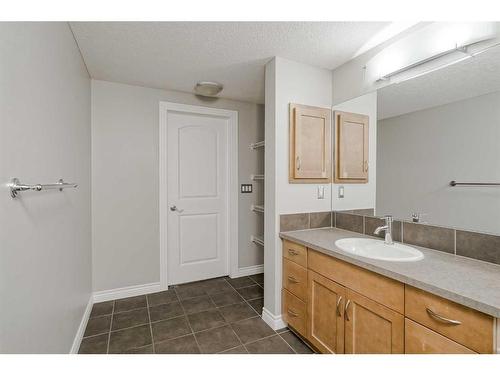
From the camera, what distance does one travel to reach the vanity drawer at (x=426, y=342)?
942 millimetres

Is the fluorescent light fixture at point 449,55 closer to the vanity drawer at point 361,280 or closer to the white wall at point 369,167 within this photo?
the white wall at point 369,167

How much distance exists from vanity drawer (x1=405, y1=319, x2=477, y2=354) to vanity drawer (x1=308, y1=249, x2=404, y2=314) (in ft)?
0.27

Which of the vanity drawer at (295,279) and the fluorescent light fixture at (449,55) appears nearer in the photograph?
the fluorescent light fixture at (449,55)

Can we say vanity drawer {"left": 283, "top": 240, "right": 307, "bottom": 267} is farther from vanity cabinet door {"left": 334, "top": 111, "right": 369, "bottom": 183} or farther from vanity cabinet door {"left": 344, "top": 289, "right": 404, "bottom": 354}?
vanity cabinet door {"left": 334, "top": 111, "right": 369, "bottom": 183}

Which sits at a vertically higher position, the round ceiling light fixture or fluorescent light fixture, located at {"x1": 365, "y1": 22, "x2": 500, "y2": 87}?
the round ceiling light fixture

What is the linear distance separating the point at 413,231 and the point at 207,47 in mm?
1948

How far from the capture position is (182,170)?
2.83 meters

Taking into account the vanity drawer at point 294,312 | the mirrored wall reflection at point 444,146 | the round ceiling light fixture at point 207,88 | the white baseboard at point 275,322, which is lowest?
the white baseboard at point 275,322

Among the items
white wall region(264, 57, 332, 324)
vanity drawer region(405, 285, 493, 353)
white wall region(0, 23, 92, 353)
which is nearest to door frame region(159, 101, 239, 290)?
white wall region(0, 23, 92, 353)

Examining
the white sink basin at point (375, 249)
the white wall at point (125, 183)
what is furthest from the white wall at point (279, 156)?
the white wall at point (125, 183)

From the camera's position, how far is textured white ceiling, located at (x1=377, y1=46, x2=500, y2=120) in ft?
4.25

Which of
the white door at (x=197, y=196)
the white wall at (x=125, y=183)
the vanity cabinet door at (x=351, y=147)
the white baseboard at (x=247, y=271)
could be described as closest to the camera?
the vanity cabinet door at (x=351, y=147)

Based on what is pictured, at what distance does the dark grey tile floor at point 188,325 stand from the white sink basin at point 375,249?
0.79 metres
